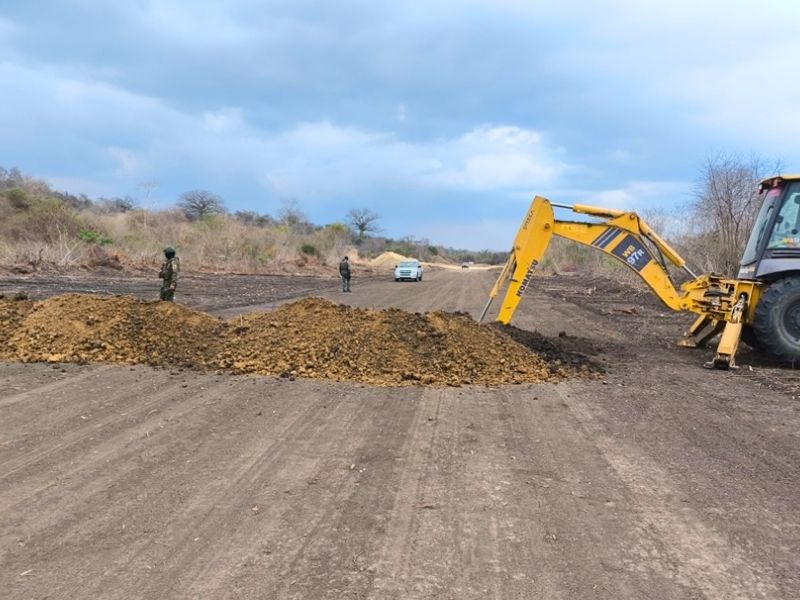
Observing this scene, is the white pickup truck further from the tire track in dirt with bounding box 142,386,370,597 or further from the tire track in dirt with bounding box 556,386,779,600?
the tire track in dirt with bounding box 556,386,779,600

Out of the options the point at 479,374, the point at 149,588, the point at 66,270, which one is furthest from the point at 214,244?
the point at 149,588

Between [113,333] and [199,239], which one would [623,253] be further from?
[199,239]

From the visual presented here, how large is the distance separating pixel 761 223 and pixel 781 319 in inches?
76.3

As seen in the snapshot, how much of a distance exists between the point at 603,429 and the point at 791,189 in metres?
6.87

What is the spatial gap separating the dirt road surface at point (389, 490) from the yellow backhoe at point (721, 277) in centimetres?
249

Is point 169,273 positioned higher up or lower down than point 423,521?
higher up

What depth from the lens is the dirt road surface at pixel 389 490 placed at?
340 centimetres

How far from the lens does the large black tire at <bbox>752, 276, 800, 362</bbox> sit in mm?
10039

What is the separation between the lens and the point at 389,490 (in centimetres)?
463

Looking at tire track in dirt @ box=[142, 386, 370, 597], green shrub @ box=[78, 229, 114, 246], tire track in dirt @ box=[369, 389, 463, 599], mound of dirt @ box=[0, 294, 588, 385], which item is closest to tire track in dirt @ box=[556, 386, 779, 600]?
tire track in dirt @ box=[369, 389, 463, 599]

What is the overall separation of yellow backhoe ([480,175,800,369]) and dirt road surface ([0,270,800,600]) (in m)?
2.49

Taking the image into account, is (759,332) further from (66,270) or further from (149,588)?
(66,270)

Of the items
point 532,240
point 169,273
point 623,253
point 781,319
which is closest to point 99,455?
point 532,240

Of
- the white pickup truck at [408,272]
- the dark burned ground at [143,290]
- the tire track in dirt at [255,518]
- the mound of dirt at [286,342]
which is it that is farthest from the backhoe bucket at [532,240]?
the white pickup truck at [408,272]
